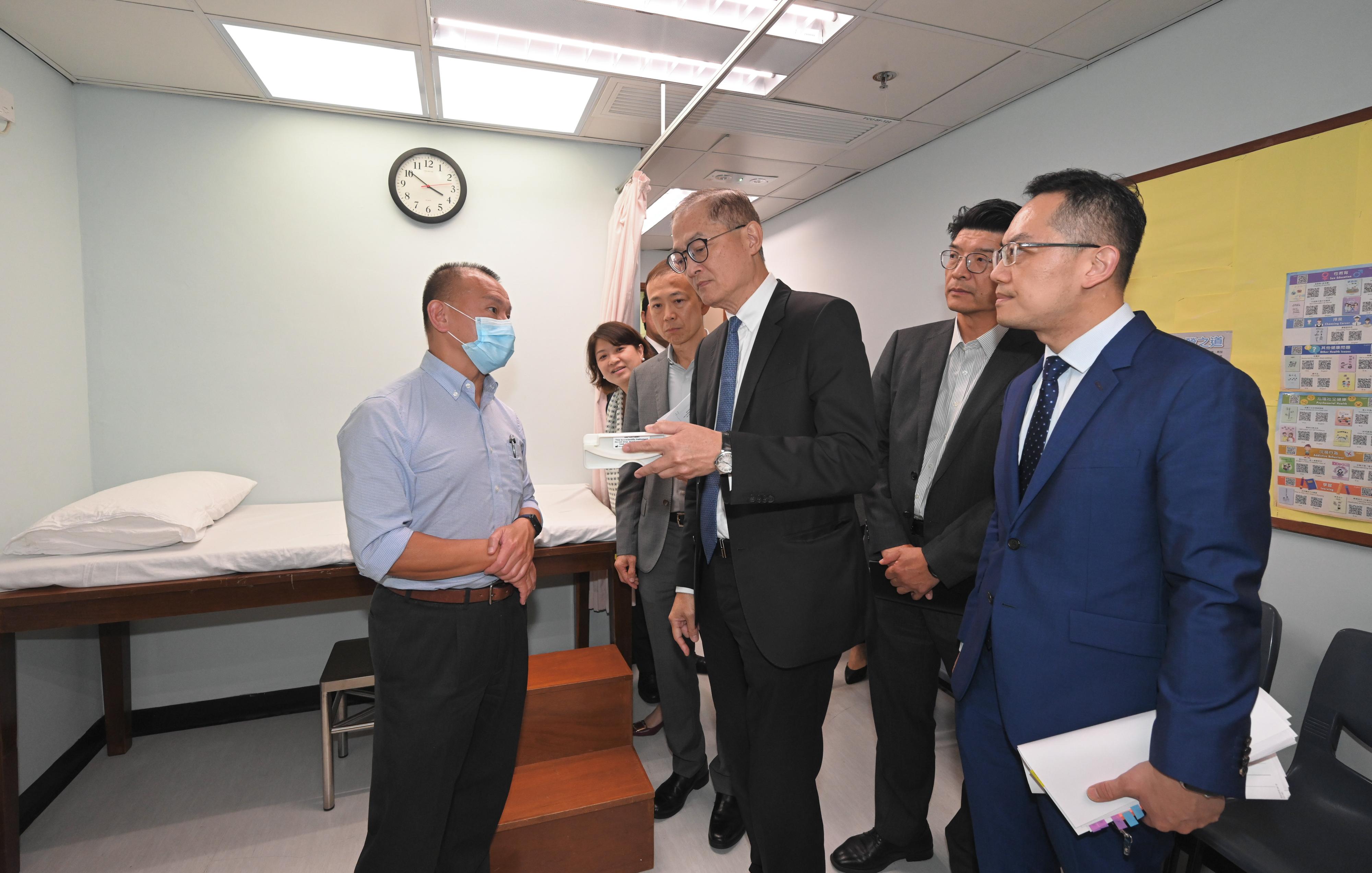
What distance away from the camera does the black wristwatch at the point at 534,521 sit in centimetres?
187

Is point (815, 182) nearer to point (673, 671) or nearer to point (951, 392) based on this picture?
point (951, 392)

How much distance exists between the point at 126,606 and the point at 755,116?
352cm

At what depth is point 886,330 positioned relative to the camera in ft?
14.3

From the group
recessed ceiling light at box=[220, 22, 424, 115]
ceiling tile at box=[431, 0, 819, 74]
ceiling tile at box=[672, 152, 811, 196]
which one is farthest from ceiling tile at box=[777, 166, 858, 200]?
recessed ceiling light at box=[220, 22, 424, 115]

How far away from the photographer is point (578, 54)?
277 cm

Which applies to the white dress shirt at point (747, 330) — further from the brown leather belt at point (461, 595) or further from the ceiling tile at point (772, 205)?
the ceiling tile at point (772, 205)

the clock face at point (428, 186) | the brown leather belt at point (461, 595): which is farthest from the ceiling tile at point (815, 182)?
the brown leather belt at point (461, 595)

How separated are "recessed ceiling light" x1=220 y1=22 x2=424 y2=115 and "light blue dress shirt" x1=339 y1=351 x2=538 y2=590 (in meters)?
1.83

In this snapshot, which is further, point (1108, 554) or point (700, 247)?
point (700, 247)

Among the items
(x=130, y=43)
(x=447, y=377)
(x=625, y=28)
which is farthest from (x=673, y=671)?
(x=130, y=43)

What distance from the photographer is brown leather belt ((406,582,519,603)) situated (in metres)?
1.63

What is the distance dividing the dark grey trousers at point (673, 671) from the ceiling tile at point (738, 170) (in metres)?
2.74

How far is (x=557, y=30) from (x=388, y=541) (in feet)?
7.14

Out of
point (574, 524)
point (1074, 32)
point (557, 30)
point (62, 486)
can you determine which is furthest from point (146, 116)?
point (1074, 32)
